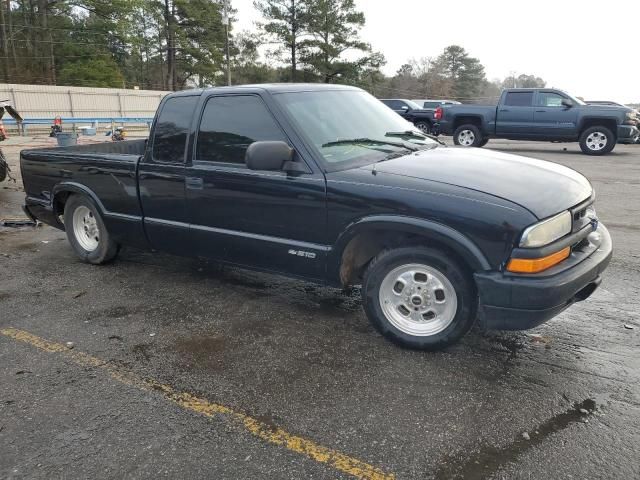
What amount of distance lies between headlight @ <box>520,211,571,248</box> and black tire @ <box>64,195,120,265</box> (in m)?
4.05

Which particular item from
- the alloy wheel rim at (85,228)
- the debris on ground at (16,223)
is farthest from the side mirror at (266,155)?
the debris on ground at (16,223)

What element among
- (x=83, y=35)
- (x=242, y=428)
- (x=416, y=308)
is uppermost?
(x=83, y=35)

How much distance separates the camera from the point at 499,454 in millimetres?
2543

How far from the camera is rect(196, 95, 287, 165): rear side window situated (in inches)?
160

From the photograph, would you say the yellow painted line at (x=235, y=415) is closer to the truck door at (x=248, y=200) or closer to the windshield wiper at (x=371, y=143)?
the truck door at (x=248, y=200)

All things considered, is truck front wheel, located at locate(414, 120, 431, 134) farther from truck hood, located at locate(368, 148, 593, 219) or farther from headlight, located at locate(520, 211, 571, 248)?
headlight, located at locate(520, 211, 571, 248)

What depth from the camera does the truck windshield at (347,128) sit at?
3885 mm

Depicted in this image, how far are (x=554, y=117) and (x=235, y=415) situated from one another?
15.3 m

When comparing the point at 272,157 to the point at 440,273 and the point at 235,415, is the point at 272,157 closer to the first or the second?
the point at 440,273

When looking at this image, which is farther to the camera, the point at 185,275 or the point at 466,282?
the point at 185,275

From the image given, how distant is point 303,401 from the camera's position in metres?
3.02

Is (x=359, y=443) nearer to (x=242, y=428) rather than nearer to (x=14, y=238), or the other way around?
(x=242, y=428)

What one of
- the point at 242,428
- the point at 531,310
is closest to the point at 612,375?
the point at 531,310

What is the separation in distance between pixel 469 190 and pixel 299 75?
4560cm
